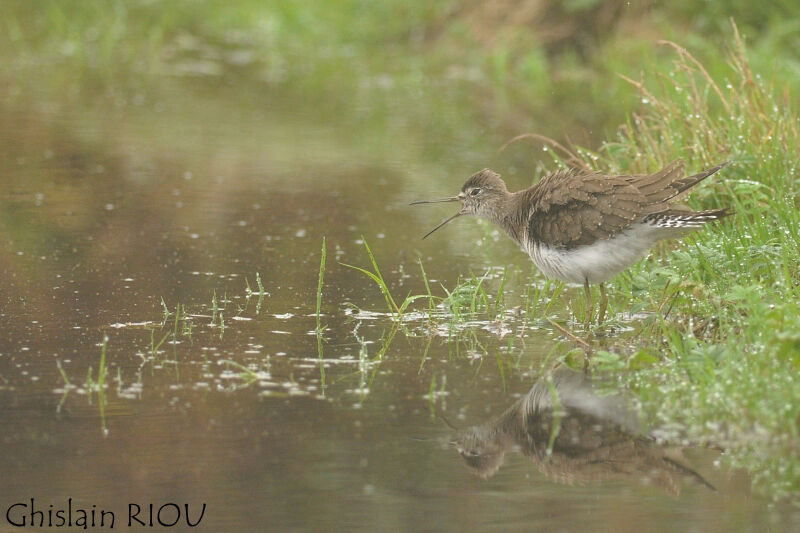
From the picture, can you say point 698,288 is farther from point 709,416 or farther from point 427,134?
point 427,134

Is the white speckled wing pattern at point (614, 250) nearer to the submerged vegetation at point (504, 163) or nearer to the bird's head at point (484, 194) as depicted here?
the submerged vegetation at point (504, 163)

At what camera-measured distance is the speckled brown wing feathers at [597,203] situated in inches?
312

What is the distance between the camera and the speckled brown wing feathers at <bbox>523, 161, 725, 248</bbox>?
7.92 m

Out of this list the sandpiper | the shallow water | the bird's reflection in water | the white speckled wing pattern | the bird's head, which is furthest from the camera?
the bird's head

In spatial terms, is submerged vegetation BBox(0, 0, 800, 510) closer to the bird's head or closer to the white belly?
the white belly

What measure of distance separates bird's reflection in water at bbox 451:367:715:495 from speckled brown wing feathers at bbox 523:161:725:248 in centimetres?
125

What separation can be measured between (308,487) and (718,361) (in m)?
2.39

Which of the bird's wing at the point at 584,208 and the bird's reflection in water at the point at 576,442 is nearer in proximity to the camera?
the bird's reflection in water at the point at 576,442

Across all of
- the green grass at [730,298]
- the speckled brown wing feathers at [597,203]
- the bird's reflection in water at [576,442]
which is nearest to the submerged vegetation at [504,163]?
the green grass at [730,298]

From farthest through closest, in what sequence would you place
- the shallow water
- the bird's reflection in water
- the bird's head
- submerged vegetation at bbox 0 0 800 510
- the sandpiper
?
the bird's head, the sandpiper, submerged vegetation at bbox 0 0 800 510, the bird's reflection in water, the shallow water

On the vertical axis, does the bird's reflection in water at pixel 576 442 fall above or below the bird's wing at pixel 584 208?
below

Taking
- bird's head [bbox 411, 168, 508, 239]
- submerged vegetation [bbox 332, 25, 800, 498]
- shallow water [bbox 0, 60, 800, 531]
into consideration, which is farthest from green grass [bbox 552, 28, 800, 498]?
bird's head [bbox 411, 168, 508, 239]

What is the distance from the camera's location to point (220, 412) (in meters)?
6.54

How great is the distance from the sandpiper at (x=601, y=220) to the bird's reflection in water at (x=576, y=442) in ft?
3.90
